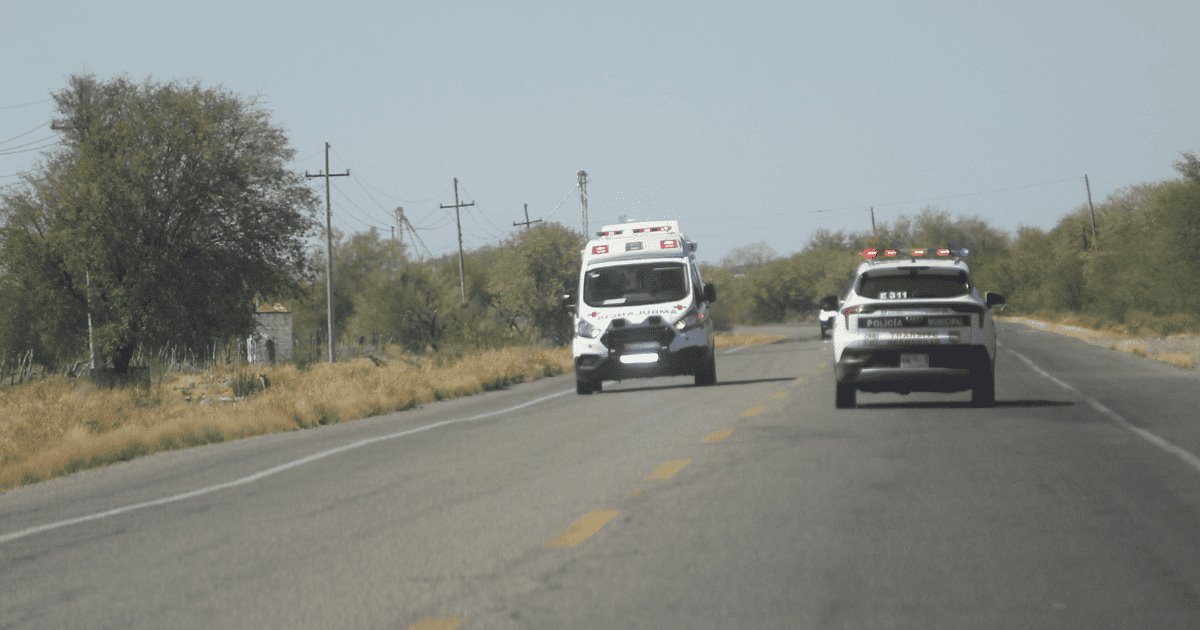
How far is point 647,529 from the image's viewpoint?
28.8 feet

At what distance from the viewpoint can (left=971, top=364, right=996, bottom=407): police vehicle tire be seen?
57.0ft

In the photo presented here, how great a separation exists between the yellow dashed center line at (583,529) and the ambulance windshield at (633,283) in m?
14.8

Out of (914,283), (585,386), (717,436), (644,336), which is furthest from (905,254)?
(585,386)

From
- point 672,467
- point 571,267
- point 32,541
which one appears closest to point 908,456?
point 672,467

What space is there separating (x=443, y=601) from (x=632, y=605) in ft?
2.84

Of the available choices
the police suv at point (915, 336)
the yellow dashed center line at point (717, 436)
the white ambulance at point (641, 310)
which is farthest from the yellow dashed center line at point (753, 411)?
the white ambulance at point (641, 310)

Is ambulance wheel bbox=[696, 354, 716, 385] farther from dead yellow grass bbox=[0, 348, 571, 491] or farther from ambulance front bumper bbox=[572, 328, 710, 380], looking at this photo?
dead yellow grass bbox=[0, 348, 571, 491]

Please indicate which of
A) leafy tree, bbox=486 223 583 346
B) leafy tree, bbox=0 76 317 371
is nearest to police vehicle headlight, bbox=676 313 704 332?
leafy tree, bbox=0 76 317 371

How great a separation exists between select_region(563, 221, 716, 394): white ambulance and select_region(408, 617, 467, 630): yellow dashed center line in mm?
17186

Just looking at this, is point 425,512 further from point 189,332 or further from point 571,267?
point 571,267

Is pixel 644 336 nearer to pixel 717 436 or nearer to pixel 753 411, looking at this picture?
pixel 753 411

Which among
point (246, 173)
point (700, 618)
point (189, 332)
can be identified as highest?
point (246, 173)

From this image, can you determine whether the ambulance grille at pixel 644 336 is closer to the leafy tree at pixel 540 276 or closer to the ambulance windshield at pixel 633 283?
the ambulance windshield at pixel 633 283

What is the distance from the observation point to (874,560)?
7.59 metres
